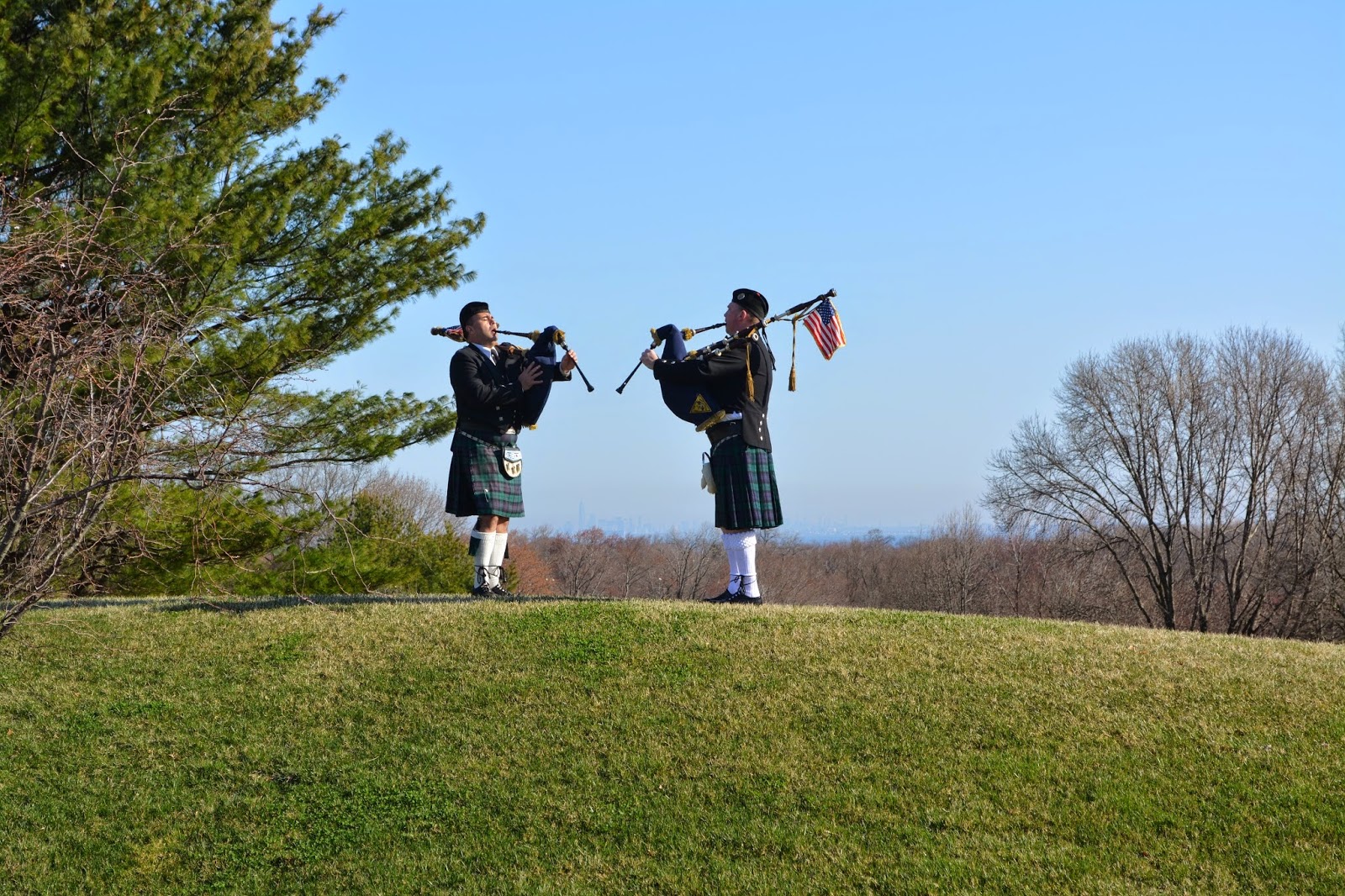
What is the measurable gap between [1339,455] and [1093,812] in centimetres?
2780

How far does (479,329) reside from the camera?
9.83 meters

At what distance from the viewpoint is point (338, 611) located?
9438mm

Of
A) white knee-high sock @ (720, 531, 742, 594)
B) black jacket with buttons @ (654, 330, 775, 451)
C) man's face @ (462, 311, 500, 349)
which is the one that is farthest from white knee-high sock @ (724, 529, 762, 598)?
man's face @ (462, 311, 500, 349)

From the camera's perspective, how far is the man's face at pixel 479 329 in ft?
32.2

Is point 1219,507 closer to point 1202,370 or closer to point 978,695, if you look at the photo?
point 1202,370

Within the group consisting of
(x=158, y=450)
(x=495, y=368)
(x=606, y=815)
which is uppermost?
(x=495, y=368)

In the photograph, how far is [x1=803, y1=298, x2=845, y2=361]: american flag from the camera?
9.59m

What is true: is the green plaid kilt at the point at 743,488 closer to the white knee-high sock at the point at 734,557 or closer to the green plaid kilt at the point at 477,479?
the white knee-high sock at the point at 734,557

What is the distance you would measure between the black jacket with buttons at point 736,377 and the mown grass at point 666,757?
1580 millimetres

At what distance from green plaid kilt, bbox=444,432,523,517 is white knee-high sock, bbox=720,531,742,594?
1.89m

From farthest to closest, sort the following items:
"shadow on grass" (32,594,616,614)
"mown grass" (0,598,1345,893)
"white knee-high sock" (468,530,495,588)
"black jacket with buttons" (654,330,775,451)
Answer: "white knee-high sock" (468,530,495,588) < "shadow on grass" (32,594,616,614) < "black jacket with buttons" (654,330,775,451) < "mown grass" (0,598,1345,893)

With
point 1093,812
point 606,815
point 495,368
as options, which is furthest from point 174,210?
point 1093,812

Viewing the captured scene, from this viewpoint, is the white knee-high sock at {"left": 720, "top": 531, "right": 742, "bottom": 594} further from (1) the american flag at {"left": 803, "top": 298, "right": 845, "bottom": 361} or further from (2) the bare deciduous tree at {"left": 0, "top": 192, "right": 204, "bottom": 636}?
(2) the bare deciduous tree at {"left": 0, "top": 192, "right": 204, "bottom": 636}

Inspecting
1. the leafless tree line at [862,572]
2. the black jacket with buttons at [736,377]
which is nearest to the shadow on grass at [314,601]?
the black jacket with buttons at [736,377]
